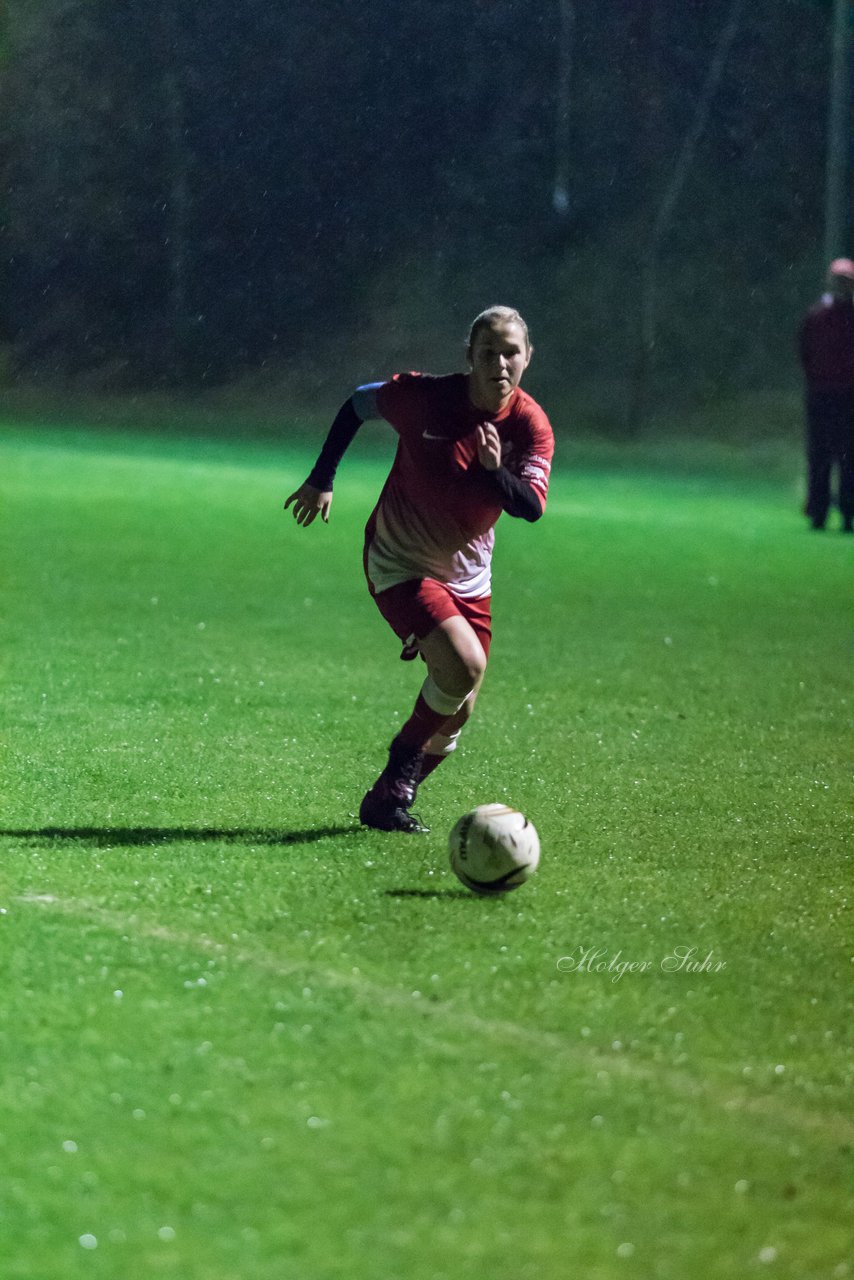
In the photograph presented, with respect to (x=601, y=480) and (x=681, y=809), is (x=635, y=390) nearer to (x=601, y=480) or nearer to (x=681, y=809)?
(x=601, y=480)

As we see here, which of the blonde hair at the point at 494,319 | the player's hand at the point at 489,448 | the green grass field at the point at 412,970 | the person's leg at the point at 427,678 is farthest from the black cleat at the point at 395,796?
the blonde hair at the point at 494,319

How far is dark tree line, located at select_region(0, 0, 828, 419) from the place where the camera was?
121ft

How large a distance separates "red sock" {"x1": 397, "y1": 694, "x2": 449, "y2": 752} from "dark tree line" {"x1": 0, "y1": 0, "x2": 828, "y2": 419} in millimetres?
29665

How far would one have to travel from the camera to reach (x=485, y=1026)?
418 centimetres

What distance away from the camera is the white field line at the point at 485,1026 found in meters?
3.78

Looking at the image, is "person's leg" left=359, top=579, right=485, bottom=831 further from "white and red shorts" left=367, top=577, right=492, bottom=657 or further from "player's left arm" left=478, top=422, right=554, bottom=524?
"player's left arm" left=478, top=422, right=554, bottom=524

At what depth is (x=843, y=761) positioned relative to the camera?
734cm

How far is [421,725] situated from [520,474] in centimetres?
88

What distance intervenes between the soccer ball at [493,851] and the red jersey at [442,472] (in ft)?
3.50

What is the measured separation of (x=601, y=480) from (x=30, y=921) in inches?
678

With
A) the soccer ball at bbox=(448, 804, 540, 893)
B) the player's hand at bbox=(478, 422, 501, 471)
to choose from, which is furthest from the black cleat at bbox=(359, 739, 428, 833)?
the player's hand at bbox=(478, 422, 501, 471)

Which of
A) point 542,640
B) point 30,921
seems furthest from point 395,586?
point 542,640

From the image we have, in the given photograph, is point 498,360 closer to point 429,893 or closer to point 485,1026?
point 429,893

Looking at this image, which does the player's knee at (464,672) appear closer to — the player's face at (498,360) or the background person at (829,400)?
the player's face at (498,360)
